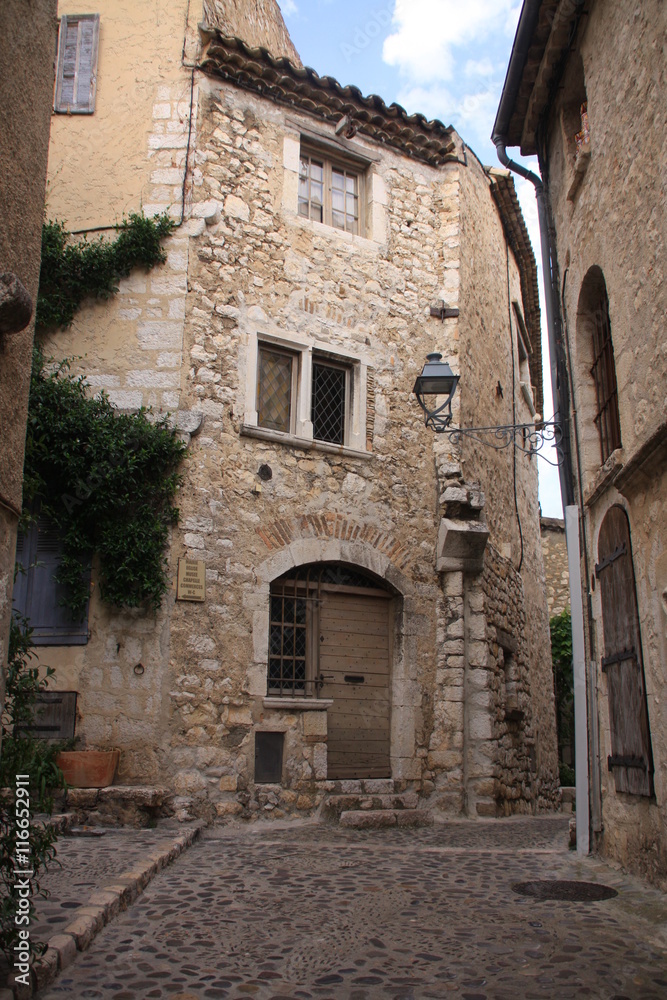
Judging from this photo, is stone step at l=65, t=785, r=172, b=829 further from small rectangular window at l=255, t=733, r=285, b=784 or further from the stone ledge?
the stone ledge

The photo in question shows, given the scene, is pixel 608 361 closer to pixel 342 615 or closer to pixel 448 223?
pixel 342 615

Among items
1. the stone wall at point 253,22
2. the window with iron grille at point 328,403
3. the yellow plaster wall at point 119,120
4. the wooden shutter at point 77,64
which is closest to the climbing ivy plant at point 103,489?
the window with iron grille at point 328,403

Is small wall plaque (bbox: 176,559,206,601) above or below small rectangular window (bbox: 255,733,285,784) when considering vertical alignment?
above

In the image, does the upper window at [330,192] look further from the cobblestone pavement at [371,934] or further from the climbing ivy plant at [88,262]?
the cobblestone pavement at [371,934]

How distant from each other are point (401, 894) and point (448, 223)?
25.0ft

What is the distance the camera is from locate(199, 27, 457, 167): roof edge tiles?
8781 mm

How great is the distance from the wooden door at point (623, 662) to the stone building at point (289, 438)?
2961 millimetres

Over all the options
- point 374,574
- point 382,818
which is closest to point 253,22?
point 374,574

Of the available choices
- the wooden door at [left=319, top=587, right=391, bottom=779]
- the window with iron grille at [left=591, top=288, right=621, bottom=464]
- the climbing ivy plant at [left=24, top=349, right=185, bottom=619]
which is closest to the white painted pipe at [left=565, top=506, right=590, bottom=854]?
the window with iron grille at [left=591, top=288, right=621, bottom=464]

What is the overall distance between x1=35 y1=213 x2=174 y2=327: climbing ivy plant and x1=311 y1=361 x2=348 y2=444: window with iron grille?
1970 millimetres

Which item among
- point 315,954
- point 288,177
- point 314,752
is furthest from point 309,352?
A: point 315,954

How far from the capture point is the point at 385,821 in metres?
7.65

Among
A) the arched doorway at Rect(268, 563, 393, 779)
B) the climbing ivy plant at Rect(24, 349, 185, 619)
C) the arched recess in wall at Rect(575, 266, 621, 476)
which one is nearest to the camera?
the arched recess in wall at Rect(575, 266, 621, 476)

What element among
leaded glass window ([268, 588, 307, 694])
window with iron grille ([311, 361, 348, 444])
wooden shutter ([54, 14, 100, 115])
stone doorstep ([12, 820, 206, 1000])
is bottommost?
stone doorstep ([12, 820, 206, 1000])
